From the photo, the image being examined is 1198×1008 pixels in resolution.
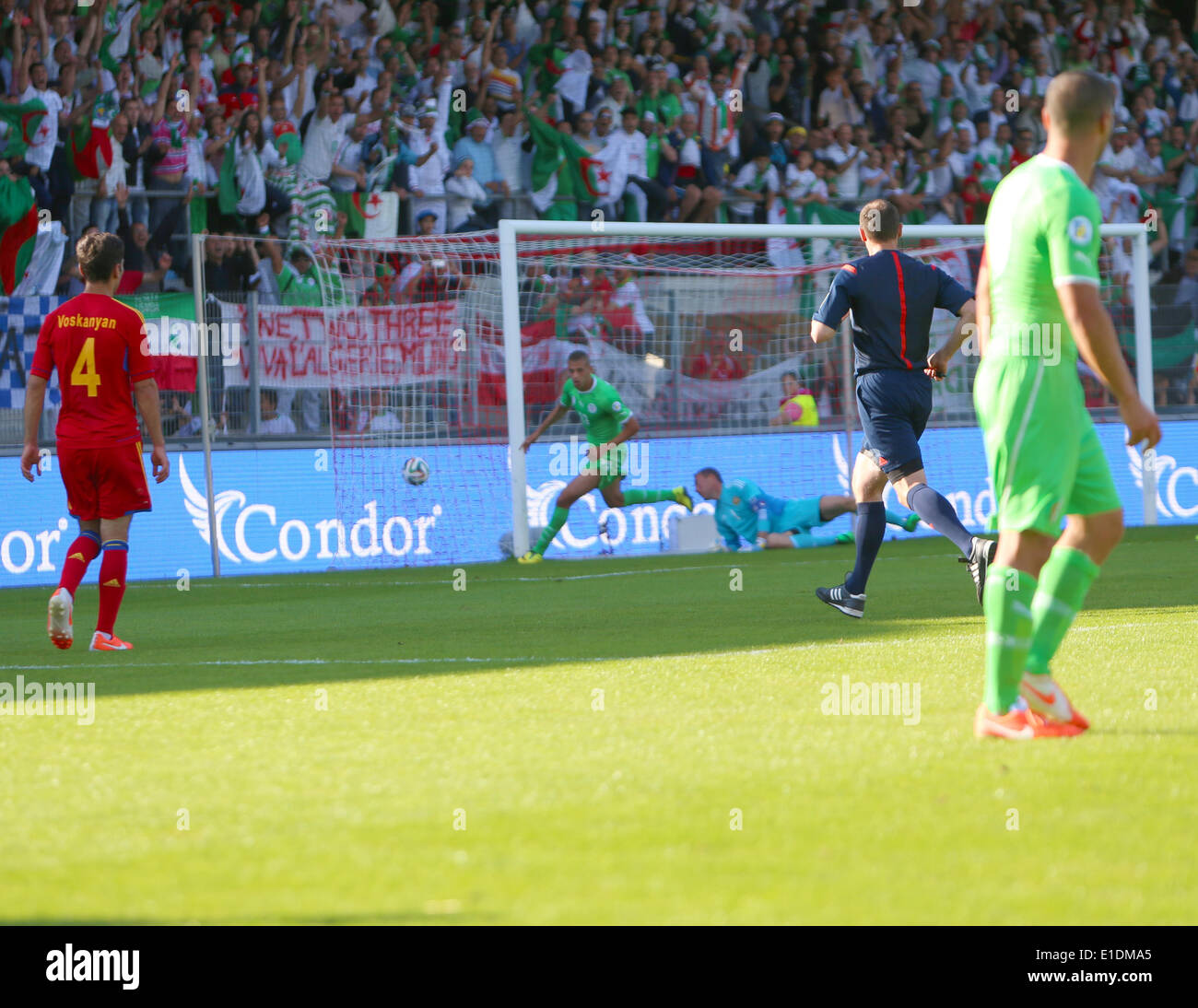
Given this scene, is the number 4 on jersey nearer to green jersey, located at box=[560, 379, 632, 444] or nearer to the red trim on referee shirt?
the red trim on referee shirt

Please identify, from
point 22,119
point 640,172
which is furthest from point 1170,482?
point 22,119

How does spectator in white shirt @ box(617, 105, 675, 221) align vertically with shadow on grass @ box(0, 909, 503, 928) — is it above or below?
above

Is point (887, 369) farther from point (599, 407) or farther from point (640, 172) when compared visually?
point (640, 172)

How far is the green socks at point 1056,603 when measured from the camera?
4910 mm

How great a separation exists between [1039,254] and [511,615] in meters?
5.42

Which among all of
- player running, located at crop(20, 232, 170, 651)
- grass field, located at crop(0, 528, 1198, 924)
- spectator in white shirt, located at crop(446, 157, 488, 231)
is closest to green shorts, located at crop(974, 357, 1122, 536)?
grass field, located at crop(0, 528, 1198, 924)

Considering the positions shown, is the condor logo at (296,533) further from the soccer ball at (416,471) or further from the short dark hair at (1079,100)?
the short dark hair at (1079,100)

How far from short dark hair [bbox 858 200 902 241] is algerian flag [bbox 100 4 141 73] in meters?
10.4

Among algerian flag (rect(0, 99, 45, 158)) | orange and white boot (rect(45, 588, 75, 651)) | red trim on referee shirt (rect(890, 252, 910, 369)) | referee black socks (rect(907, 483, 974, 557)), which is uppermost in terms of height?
algerian flag (rect(0, 99, 45, 158))

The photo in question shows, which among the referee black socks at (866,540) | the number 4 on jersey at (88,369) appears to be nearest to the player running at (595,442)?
the referee black socks at (866,540)

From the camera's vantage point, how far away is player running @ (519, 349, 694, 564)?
47.9ft

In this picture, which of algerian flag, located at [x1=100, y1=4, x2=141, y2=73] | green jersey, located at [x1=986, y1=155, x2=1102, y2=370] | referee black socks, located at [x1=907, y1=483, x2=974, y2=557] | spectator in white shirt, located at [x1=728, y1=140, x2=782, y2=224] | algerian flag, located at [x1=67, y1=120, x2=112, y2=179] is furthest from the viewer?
spectator in white shirt, located at [x1=728, y1=140, x2=782, y2=224]
